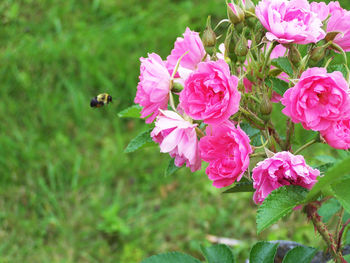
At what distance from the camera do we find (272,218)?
0.86 metres

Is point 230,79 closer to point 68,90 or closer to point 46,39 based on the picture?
point 68,90

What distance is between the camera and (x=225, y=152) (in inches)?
36.9

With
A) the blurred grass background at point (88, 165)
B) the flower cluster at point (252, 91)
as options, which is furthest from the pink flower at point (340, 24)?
the blurred grass background at point (88, 165)

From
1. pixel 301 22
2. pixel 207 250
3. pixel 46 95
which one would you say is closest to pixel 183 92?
pixel 301 22

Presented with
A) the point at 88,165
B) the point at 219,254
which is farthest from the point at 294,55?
the point at 88,165

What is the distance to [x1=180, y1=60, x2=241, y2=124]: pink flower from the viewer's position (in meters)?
0.89

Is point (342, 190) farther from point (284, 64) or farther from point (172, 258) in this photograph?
point (172, 258)

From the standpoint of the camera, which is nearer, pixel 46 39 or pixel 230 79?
pixel 230 79

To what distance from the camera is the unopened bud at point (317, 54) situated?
3.20 feet

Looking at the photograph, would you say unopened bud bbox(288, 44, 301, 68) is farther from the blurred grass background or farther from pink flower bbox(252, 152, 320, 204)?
the blurred grass background

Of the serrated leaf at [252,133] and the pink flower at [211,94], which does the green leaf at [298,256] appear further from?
the pink flower at [211,94]

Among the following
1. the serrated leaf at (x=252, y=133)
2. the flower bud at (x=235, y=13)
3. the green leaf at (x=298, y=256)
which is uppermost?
the flower bud at (x=235, y=13)

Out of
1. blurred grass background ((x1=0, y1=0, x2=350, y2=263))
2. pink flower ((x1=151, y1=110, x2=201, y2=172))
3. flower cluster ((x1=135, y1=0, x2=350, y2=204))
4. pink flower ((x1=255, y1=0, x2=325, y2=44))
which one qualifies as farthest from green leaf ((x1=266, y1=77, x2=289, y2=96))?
blurred grass background ((x1=0, y1=0, x2=350, y2=263))

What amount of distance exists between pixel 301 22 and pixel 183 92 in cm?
27
